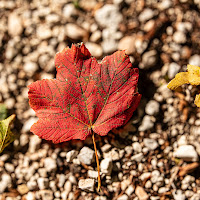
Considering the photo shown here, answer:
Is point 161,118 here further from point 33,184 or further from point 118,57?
point 33,184

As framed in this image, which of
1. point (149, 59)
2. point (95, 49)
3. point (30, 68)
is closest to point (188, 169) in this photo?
point (149, 59)

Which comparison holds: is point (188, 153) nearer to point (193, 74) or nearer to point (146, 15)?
point (193, 74)

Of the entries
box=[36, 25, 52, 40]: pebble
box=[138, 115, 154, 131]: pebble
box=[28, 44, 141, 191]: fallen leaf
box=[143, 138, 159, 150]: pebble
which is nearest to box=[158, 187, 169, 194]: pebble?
box=[143, 138, 159, 150]: pebble

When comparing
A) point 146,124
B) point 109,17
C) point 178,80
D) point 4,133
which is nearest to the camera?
point 178,80

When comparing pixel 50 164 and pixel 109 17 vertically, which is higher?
pixel 109 17

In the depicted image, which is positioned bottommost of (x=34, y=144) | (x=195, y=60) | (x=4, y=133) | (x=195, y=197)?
(x=195, y=197)

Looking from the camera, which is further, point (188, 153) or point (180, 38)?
point (180, 38)

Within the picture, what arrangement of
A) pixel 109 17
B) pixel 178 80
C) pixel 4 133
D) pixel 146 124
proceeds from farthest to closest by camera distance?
1. pixel 109 17
2. pixel 146 124
3. pixel 4 133
4. pixel 178 80

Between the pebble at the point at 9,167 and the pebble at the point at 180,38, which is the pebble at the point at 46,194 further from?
the pebble at the point at 180,38

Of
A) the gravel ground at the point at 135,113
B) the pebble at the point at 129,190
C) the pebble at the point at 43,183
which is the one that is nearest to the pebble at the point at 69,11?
the gravel ground at the point at 135,113
